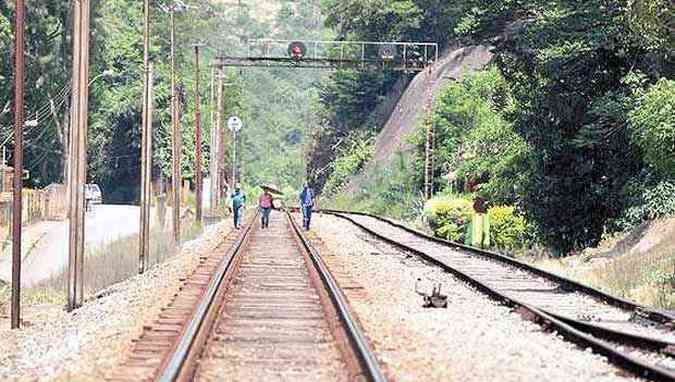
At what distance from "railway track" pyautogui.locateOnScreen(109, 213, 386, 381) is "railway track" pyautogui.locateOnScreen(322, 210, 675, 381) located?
2.53m

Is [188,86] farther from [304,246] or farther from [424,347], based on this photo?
[424,347]

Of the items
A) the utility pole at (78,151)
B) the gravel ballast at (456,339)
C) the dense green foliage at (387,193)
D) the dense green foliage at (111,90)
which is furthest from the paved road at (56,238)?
the gravel ballast at (456,339)

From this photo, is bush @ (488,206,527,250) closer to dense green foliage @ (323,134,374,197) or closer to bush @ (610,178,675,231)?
bush @ (610,178,675,231)

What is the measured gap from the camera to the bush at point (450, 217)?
144 ft

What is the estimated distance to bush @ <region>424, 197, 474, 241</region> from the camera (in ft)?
144

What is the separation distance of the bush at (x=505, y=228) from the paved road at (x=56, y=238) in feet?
46.6

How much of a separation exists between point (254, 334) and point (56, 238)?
1662 inches

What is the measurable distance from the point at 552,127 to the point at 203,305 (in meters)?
22.2

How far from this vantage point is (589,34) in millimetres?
34000

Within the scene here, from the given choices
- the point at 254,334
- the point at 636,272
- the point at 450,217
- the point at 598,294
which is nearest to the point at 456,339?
the point at 254,334

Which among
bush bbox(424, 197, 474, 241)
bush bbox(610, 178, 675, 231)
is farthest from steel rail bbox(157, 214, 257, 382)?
bush bbox(424, 197, 474, 241)

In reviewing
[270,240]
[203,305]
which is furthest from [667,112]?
[270,240]

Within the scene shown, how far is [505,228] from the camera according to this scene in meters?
42.0

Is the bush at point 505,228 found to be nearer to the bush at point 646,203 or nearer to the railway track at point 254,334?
the bush at point 646,203
